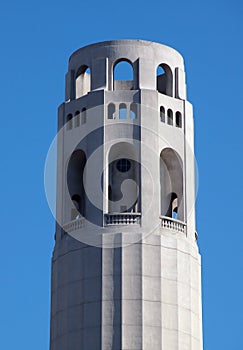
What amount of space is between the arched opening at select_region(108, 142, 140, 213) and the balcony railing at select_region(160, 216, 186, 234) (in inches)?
80.3

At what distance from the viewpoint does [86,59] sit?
10031 cm

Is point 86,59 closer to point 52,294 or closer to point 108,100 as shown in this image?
point 108,100

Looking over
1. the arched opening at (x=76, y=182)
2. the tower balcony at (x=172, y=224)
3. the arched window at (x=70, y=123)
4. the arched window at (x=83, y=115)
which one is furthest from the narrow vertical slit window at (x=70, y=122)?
the tower balcony at (x=172, y=224)

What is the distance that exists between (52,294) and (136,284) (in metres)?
6.23

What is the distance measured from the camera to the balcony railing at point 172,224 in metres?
95.6

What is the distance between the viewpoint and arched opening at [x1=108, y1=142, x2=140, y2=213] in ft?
318

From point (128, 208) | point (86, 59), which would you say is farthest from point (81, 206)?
point (86, 59)

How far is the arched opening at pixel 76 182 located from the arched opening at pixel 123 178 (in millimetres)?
1926

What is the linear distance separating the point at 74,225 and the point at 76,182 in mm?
3602

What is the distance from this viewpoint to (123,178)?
9781 centimetres

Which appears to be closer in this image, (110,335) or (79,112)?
(110,335)

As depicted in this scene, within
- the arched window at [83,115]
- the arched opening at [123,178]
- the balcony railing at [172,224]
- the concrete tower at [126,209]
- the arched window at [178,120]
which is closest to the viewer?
the concrete tower at [126,209]

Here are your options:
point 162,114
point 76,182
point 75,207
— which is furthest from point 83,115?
point 75,207

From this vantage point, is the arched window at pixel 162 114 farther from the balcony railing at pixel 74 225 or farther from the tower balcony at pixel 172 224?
the balcony railing at pixel 74 225
